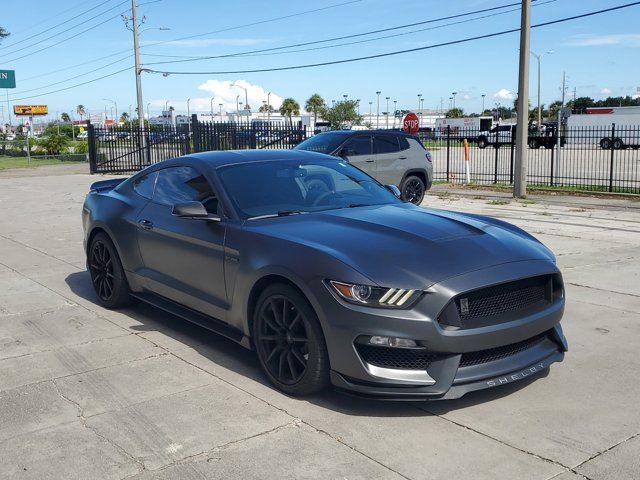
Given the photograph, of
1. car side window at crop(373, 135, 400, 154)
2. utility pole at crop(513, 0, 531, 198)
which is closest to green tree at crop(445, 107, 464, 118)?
utility pole at crop(513, 0, 531, 198)

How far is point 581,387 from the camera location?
459 centimetres

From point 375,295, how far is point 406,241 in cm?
56

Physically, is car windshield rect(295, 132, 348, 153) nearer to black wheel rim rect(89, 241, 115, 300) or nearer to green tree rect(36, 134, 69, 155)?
black wheel rim rect(89, 241, 115, 300)

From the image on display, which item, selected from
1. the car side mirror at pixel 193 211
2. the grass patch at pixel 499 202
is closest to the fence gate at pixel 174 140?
the grass patch at pixel 499 202

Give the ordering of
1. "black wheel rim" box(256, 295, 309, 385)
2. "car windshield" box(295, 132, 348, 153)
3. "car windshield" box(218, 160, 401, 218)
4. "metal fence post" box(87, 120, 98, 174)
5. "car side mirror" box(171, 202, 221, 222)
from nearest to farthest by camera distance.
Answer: "black wheel rim" box(256, 295, 309, 385), "car side mirror" box(171, 202, 221, 222), "car windshield" box(218, 160, 401, 218), "car windshield" box(295, 132, 348, 153), "metal fence post" box(87, 120, 98, 174)

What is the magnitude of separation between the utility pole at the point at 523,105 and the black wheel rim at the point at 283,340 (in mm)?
14515

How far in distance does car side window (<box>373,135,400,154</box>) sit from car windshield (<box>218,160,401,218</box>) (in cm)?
910

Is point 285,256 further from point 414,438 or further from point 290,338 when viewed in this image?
point 414,438

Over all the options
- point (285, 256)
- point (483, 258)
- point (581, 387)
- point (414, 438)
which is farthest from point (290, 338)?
point (581, 387)

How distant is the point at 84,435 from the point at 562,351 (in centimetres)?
306

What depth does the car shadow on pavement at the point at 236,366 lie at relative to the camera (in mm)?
4285

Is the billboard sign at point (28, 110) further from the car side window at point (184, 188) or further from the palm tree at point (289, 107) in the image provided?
the car side window at point (184, 188)

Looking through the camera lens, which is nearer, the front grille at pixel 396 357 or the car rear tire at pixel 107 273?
the front grille at pixel 396 357

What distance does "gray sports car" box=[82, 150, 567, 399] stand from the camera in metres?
3.95
